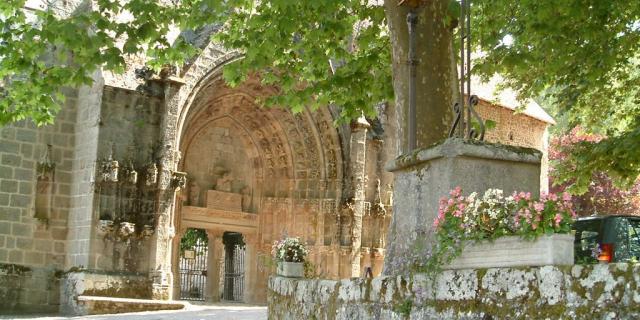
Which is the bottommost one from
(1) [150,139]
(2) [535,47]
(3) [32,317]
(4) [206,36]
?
(3) [32,317]

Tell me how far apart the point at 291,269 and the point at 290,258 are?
0.27 m

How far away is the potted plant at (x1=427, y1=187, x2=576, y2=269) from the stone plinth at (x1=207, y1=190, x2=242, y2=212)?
13711 millimetres

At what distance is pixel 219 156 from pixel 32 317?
20.8 ft

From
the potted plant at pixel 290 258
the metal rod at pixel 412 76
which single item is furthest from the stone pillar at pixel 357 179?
the metal rod at pixel 412 76

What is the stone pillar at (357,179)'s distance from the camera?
729 inches

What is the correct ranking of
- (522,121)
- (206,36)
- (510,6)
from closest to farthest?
(510,6) < (206,36) < (522,121)

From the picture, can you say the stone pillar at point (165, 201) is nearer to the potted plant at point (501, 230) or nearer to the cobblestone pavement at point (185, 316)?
the cobblestone pavement at point (185, 316)

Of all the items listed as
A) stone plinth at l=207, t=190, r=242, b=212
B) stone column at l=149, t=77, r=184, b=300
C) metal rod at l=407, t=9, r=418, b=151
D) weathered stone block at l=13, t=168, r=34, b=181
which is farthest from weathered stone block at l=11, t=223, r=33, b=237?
metal rod at l=407, t=9, r=418, b=151

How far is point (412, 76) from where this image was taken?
323 inches

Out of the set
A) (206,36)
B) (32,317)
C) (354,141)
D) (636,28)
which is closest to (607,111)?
(636,28)

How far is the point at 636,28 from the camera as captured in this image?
12.5 m

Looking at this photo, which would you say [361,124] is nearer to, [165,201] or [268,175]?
[268,175]

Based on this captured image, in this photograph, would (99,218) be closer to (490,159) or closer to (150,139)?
(150,139)

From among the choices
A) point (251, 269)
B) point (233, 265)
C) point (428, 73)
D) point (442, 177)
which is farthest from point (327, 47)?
point (233, 265)
